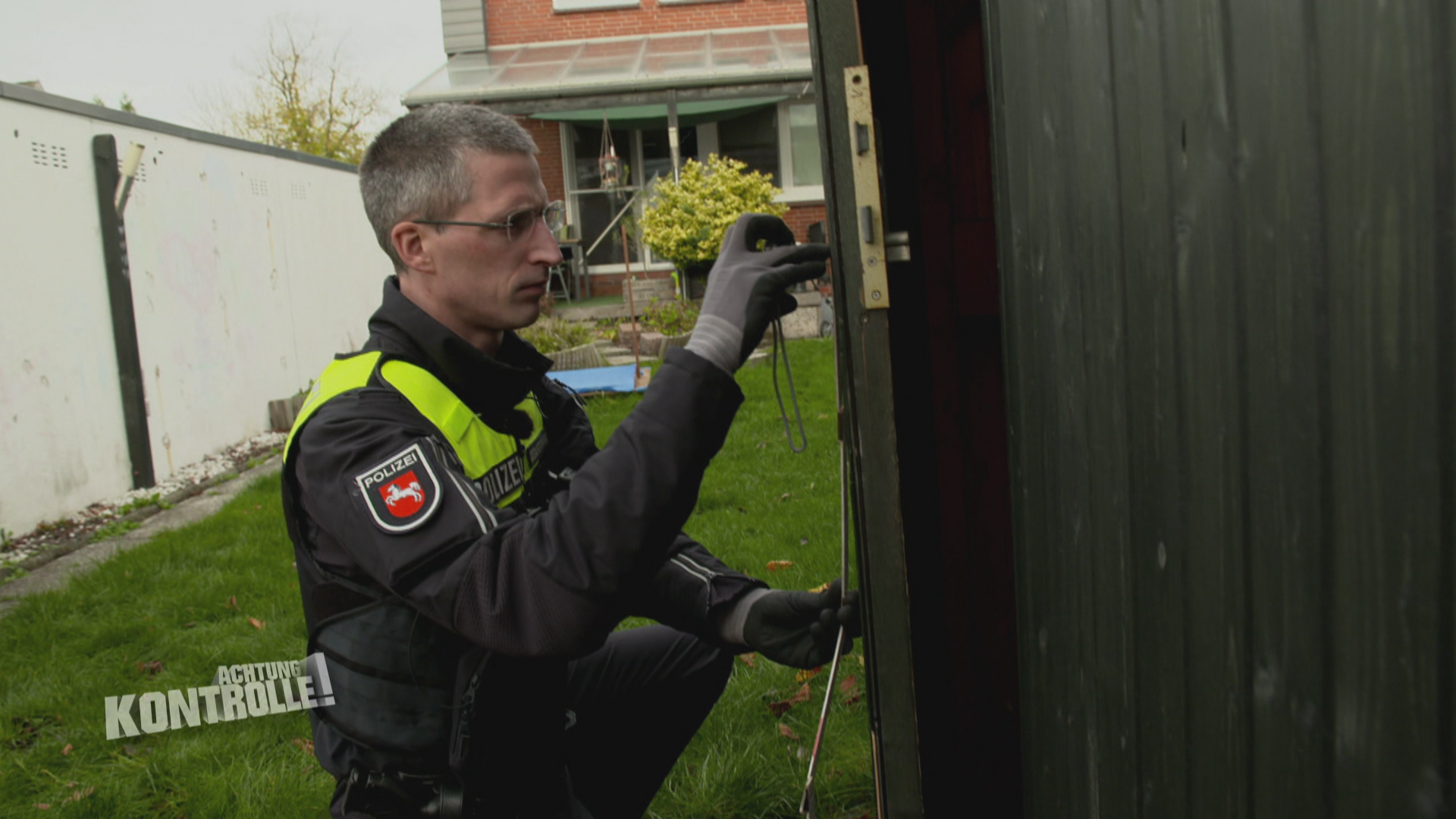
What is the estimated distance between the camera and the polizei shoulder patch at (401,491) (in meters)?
1.64

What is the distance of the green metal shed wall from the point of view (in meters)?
0.78

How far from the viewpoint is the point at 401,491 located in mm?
1657

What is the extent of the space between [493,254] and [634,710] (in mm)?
1110

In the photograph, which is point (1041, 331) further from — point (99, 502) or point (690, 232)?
point (690, 232)

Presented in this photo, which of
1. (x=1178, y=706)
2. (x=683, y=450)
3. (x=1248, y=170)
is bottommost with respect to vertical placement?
(x=1178, y=706)

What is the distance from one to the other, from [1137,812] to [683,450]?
77 cm

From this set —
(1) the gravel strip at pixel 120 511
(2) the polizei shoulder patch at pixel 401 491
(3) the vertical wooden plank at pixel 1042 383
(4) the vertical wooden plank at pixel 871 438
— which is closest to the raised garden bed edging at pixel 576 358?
(1) the gravel strip at pixel 120 511

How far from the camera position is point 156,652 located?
404 centimetres

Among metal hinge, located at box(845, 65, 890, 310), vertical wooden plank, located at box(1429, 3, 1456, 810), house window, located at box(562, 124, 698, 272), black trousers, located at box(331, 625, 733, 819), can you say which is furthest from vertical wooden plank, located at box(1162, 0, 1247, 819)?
house window, located at box(562, 124, 698, 272)

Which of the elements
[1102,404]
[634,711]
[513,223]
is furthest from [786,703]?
[1102,404]

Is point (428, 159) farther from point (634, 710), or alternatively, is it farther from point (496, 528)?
point (634, 710)

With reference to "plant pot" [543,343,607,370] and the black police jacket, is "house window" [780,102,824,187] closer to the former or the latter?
"plant pot" [543,343,607,370]

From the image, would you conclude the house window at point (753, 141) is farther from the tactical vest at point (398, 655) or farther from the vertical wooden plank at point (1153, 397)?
the vertical wooden plank at point (1153, 397)

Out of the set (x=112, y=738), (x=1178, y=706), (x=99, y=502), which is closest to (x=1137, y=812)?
(x=1178, y=706)
